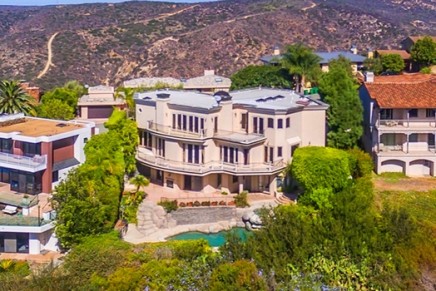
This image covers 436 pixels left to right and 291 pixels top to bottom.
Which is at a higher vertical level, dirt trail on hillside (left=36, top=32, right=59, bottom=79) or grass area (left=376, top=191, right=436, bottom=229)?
dirt trail on hillside (left=36, top=32, right=59, bottom=79)

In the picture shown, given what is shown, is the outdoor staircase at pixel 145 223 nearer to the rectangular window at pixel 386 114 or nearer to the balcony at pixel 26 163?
the balcony at pixel 26 163

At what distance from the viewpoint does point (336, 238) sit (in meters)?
28.5

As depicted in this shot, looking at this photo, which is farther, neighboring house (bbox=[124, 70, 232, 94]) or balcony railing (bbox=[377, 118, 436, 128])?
neighboring house (bbox=[124, 70, 232, 94])

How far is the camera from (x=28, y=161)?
4044 centimetres

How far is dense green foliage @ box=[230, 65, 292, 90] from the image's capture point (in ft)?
197

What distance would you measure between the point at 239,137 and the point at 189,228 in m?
7.42

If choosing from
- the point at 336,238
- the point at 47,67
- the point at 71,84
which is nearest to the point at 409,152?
the point at 336,238

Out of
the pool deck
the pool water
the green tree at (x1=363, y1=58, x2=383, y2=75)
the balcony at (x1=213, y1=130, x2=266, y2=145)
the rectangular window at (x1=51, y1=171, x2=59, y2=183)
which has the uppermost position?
the green tree at (x1=363, y1=58, x2=383, y2=75)

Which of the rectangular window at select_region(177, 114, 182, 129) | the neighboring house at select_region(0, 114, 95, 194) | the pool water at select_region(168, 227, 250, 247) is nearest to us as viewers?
the pool water at select_region(168, 227, 250, 247)

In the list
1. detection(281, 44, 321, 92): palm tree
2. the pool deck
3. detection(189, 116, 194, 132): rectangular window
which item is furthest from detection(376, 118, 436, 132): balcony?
detection(281, 44, 321, 92): palm tree

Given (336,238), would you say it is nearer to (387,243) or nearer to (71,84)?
(387,243)

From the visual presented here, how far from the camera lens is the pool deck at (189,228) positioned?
127 ft

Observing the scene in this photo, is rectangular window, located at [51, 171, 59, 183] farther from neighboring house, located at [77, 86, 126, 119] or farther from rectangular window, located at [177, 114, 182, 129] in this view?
neighboring house, located at [77, 86, 126, 119]

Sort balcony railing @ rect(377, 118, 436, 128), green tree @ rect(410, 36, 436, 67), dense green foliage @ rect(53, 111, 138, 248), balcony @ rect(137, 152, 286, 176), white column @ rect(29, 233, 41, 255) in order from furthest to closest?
1. green tree @ rect(410, 36, 436, 67)
2. balcony railing @ rect(377, 118, 436, 128)
3. balcony @ rect(137, 152, 286, 176)
4. white column @ rect(29, 233, 41, 255)
5. dense green foliage @ rect(53, 111, 138, 248)
